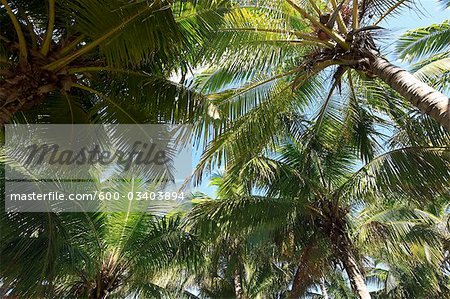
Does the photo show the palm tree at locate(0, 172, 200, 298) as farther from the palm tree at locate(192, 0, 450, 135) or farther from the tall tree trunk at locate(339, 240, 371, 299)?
the tall tree trunk at locate(339, 240, 371, 299)

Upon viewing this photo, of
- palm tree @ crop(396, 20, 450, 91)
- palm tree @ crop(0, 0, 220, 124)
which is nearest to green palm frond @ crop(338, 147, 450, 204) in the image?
palm tree @ crop(396, 20, 450, 91)

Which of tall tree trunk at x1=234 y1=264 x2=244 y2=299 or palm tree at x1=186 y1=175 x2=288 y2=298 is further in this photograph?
tall tree trunk at x1=234 y1=264 x2=244 y2=299

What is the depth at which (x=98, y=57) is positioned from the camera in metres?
4.98

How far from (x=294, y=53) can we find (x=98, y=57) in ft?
9.74

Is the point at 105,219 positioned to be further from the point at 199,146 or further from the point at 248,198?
the point at 199,146

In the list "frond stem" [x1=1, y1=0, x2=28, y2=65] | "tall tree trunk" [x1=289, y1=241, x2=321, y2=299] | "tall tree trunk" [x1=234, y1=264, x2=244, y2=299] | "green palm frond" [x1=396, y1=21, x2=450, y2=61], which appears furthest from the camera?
"tall tree trunk" [x1=234, y1=264, x2=244, y2=299]

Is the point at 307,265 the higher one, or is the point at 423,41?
the point at 423,41

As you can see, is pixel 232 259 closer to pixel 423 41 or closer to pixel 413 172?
pixel 413 172

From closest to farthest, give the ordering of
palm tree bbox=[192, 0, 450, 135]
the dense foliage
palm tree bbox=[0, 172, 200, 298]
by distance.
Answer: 1. the dense foliage
2. palm tree bbox=[192, 0, 450, 135]
3. palm tree bbox=[0, 172, 200, 298]

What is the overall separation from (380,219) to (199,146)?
15.5ft

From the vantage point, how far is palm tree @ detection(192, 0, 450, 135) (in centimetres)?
512

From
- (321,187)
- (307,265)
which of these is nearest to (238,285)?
(307,265)

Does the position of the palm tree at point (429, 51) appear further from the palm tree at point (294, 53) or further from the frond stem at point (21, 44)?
the frond stem at point (21, 44)

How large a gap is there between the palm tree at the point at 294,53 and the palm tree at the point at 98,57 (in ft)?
2.11
